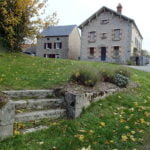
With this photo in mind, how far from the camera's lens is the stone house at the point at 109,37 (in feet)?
83.7

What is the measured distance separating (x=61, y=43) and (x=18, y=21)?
73.2ft

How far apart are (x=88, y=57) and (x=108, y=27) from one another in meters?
4.97

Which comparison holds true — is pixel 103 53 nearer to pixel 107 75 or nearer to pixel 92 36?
pixel 92 36

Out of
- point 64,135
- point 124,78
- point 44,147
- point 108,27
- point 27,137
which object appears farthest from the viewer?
point 108,27

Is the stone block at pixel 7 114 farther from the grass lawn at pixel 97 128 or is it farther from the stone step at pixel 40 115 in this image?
the stone step at pixel 40 115

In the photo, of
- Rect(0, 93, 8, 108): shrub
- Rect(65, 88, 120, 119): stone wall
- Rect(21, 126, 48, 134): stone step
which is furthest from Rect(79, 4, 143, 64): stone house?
Rect(0, 93, 8, 108): shrub

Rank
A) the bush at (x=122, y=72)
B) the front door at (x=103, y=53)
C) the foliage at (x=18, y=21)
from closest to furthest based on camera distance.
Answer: the bush at (x=122, y=72)
the foliage at (x=18, y=21)
the front door at (x=103, y=53)

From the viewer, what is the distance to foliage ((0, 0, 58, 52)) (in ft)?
39.6

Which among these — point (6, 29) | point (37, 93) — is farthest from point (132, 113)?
point (6, 29)

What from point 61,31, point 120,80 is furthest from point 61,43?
point 120,80

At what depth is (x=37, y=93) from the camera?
494 centimetres

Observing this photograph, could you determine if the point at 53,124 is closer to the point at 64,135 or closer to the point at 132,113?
the point at 64,135

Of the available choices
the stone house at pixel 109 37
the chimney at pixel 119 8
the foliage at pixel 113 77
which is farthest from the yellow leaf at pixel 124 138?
the chimney at pixel 119 8

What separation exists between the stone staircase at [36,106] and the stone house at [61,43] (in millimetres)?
29165
